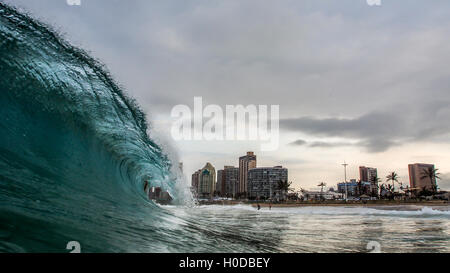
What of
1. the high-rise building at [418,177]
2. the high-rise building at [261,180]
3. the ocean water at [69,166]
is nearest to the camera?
the ocean water at [69,166]

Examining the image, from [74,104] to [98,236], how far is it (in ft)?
15.4

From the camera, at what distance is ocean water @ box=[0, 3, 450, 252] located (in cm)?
375

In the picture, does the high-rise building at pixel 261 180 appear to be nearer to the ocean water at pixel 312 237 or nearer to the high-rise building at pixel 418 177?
the high-rise building at pixel 418 177

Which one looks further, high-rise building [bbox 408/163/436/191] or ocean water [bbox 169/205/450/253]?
high-rise building [bbox 408/163/436/191]

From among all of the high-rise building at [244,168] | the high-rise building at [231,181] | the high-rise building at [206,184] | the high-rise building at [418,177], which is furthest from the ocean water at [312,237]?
the high-rise building at [231,181]

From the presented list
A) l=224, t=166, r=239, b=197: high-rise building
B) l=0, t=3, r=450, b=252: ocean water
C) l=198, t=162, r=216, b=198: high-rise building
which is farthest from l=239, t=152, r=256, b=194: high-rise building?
l=0, t=3, r=450, b=252: ocean water

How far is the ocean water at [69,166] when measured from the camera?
12.3 ft

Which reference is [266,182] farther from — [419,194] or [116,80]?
[116,80]

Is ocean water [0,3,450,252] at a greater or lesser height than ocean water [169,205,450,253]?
greater

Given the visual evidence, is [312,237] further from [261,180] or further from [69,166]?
[261,180]

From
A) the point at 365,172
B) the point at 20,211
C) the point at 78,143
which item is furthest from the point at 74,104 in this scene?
the point at 365,172

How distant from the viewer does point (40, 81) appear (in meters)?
6.35

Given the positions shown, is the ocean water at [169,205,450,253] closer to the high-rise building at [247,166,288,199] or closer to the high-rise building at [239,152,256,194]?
the high-rise building at [247,166,288,199]
